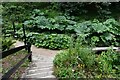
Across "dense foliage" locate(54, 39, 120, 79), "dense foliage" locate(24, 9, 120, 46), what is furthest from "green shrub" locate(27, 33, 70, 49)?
"dense foliage" locate(54, 39, 120, 79)

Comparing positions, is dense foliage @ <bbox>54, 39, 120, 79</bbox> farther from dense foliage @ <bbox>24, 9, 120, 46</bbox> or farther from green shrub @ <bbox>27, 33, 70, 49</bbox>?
dense foliage @ <bbox>24, 9, 120, 46</bbox>

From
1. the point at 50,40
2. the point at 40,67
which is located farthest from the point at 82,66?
the point at 50,40

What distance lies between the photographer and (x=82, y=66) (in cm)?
714

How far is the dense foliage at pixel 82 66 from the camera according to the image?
Result: 22.3 ft

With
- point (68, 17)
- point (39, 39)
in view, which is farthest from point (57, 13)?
point (39, 39)

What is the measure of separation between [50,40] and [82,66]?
143 inches

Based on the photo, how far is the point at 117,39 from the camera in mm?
11062

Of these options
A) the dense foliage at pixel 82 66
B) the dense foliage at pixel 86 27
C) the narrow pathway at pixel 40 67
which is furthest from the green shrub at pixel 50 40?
the dense foliage at pixel 82 66

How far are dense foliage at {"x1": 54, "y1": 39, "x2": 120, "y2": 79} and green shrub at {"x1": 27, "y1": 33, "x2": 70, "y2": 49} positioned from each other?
2506 mm

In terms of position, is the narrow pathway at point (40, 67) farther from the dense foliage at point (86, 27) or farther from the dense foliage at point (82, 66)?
the dense foliage at point (86, 27)

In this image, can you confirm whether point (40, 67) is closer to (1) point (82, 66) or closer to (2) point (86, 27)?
(1) point (82, 66)

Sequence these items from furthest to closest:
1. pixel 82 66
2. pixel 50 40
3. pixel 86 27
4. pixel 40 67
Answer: pixel 86 27 < pixel 50 40 < pixel 40 67 < pixel 82 66

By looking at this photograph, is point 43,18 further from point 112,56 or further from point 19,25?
point 112,56

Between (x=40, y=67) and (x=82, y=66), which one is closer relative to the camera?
(x=82, y=66)
